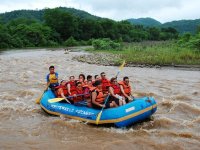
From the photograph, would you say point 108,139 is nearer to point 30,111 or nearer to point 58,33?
point 30,111

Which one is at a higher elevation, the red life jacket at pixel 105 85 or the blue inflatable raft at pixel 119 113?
the red life jacket at pixel 105 85

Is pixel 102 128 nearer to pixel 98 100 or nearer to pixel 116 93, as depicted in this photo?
pixel 98 100

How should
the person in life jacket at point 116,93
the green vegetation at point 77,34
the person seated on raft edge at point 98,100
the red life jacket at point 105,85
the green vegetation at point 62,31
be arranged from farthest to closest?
1. the green vegetation at point 62,31
2. the green vegetation at point 77,34
3. the red life jacket at point 105,85
4. the person in life jacket at point 116,93
5. the person seated on raft edge at point 98,100

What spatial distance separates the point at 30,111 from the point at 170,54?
12959 millimetres

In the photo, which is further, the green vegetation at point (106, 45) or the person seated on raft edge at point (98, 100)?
the green vegetation at point (106, 45)

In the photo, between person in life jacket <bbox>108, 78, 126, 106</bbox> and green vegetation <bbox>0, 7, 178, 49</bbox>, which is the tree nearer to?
green vegetation <bbox>0, 7, 178, 49</bbox>

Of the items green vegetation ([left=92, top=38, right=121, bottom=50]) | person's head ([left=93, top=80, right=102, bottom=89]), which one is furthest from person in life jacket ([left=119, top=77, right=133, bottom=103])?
green vegetation ([left=92, top=38, right=121, bottom=50])

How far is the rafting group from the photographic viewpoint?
24.7 feet

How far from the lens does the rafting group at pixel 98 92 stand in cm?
752

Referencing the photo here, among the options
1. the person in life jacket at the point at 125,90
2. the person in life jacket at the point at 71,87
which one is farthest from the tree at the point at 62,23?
the person in life jacket at the point at 125,90

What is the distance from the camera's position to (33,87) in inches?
516

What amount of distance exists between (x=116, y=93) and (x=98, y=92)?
0.62 m

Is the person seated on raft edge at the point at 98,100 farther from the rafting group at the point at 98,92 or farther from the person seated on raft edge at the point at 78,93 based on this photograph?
the person seated on raft edge at the point at 78,93

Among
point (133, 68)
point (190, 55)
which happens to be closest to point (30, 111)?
point (133, 68)
